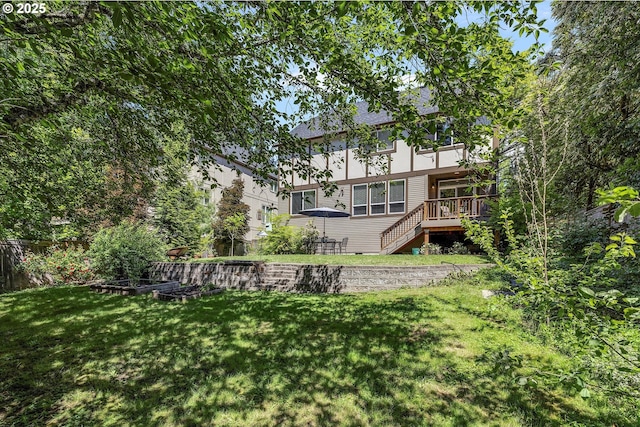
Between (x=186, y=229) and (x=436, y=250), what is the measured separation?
451 inches

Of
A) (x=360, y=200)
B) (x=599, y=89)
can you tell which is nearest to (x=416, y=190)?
(x=360, y=200)

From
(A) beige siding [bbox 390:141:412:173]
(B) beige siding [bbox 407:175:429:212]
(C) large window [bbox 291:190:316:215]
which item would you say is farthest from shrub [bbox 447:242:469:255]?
(C) large window [bbox 291:190:316:215]

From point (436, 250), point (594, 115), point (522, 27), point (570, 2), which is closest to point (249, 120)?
point (522, 27)

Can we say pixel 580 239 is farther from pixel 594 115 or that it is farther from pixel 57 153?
pixel 57 153

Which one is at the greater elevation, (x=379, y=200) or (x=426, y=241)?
(x=379, y=200)

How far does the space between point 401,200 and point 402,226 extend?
1.71m

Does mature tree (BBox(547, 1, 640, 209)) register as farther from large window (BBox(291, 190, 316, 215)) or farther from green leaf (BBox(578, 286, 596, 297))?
large window (BBox(291, 190, 316, 215))

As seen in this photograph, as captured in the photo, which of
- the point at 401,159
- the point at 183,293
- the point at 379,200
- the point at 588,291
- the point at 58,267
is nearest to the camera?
the point at 588,291

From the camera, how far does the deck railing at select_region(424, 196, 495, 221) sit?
1207 cm

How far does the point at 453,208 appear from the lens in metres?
12.5

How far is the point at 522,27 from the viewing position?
9.49 ft

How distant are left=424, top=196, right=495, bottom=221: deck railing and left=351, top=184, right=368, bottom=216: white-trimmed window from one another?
3844 mm

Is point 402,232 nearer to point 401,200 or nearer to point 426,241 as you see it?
point 426,241

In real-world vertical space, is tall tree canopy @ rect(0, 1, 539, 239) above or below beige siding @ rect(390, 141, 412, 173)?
below
